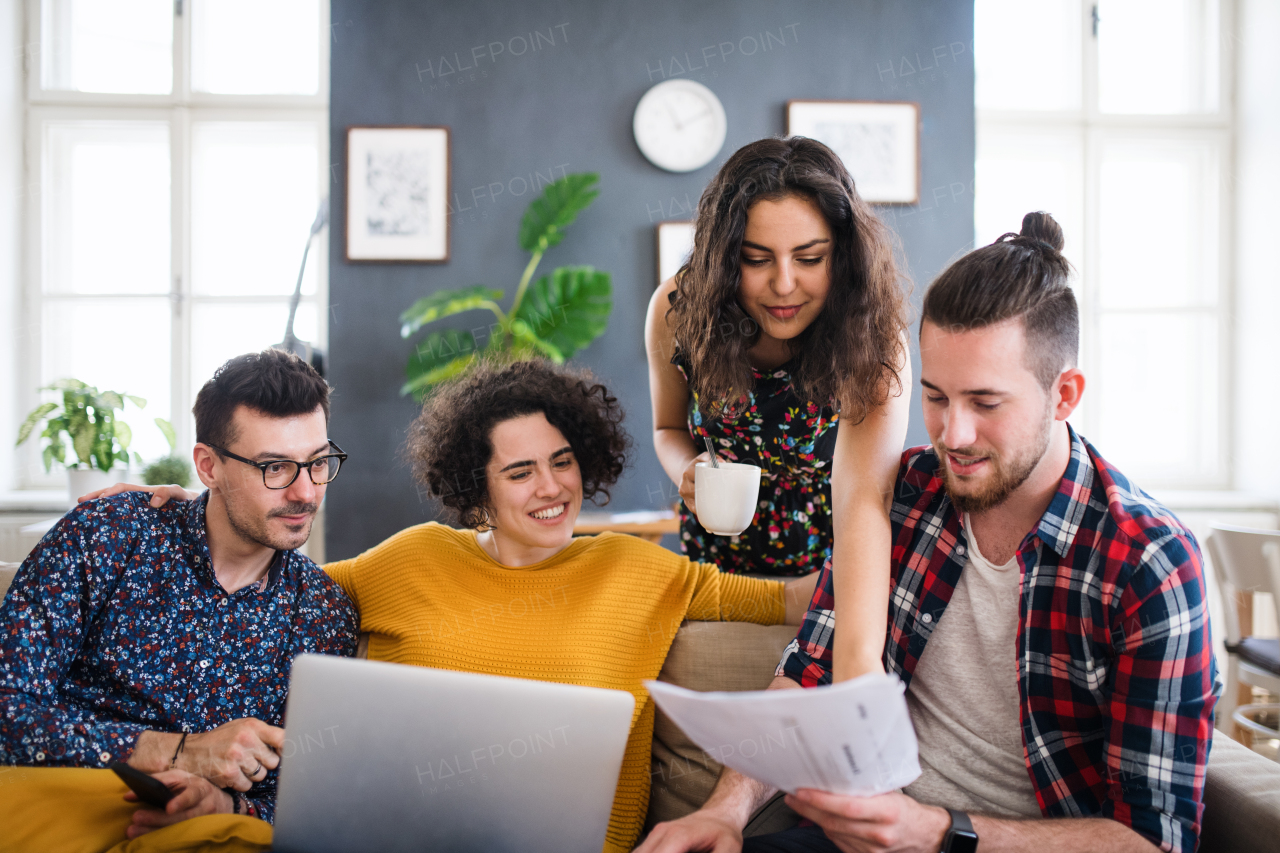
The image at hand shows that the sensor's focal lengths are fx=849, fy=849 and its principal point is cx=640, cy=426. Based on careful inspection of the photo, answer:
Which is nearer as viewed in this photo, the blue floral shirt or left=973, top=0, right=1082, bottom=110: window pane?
the blue floral shirt

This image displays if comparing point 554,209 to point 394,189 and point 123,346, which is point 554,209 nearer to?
point 394,189

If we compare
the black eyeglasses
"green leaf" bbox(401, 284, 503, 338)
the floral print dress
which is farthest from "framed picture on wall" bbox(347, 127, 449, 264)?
the black eyeglasses

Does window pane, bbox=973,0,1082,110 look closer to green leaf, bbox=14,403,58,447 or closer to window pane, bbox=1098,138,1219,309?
window pane, bbox=1098,138,1219,309

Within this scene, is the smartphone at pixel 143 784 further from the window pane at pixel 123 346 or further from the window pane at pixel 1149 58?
the window pane at pixel 1149 58

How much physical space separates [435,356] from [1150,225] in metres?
3.76

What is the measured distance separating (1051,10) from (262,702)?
4910 mm

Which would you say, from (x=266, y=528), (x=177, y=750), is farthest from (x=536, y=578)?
(x=177, y=750)

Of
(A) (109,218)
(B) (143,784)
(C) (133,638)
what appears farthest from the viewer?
(A) (109,218)

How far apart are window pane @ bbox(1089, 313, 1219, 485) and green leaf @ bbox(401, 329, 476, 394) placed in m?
3.28

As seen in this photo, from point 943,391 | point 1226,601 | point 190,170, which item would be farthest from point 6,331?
point 1226,601

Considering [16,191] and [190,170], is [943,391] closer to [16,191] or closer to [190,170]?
[190,170]

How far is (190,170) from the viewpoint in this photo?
14.3ft

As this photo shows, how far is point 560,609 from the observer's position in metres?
1.58

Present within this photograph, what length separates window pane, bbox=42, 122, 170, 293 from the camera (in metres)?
4.39
